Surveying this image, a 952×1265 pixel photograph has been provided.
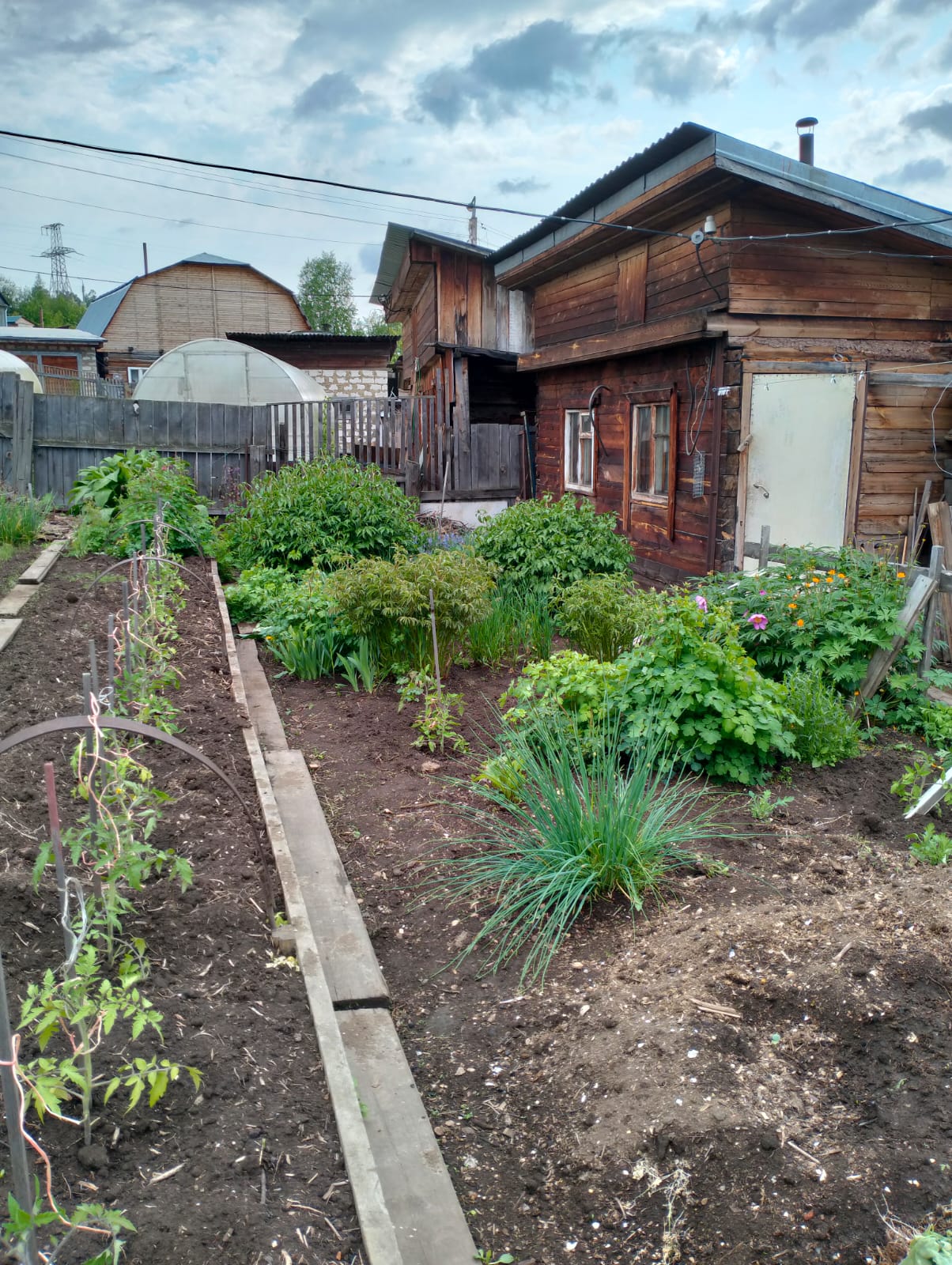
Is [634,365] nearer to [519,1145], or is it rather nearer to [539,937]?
[539,937]

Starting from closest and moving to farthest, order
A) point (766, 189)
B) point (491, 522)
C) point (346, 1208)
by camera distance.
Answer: point (346, 1208), point (766, 189), point (491, 522)

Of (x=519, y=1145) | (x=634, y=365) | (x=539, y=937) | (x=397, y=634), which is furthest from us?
(x=634, y=365)

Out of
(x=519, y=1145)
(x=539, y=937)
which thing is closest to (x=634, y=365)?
(x=539, y=937)

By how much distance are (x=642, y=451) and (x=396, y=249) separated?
384 inches

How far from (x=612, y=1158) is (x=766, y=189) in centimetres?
824

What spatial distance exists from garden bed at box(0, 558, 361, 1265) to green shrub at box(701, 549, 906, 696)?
3.32 metres

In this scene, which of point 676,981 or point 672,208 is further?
point 672,208

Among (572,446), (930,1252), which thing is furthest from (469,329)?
(930,1252)

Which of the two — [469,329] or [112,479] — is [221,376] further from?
[112,479]

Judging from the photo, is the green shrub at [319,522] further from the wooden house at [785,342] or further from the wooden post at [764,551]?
the wooden post at [764,551]

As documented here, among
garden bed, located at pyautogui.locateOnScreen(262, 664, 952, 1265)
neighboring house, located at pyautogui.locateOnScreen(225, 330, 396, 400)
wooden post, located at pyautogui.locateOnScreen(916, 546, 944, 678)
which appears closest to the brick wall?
neighboring house, located at pyautogui.locateOnScreen(225, 330, 396, 400)

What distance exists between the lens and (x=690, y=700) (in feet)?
15.4

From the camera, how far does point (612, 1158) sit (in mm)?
2535

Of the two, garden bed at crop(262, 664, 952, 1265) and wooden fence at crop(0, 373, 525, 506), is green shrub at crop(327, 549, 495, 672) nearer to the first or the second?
garden bed at crop(262, 664, 952, 1265)
